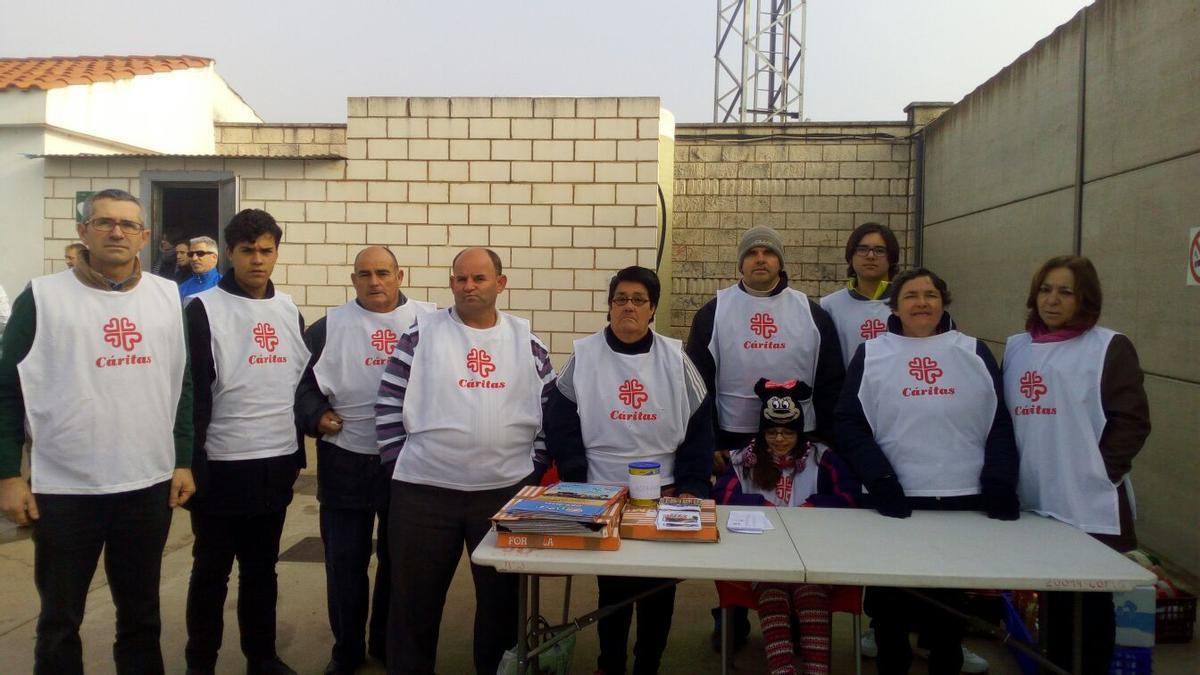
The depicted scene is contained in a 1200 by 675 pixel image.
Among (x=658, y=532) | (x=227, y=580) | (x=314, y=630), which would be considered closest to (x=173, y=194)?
(x=314, y=630)

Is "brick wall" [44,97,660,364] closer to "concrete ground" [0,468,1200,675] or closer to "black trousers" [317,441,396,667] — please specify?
"concrete ground" [0,468,1200,675]

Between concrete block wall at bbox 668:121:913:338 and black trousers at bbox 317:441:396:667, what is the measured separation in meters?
5.46

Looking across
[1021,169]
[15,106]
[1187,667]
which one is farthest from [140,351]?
[15,106]

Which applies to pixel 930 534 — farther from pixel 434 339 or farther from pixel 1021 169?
pixel 1021 169

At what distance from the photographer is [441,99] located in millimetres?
6773

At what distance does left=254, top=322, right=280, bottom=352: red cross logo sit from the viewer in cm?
306

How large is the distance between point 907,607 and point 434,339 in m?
1.97

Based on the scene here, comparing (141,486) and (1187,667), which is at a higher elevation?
(141,486)

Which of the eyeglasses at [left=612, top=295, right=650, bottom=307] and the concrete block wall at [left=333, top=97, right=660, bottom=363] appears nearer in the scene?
the eyeglasses at [left=612, top=295, right=650, bottom=307]

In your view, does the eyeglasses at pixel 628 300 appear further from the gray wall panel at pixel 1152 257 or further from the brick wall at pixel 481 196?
the brick wall at pixel 481 196

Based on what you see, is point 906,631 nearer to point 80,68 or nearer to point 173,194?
point 173,194

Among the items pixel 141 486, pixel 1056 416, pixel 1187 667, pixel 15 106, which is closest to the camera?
pixel 141 486

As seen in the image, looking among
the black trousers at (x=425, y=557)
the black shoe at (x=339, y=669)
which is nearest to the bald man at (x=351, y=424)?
the black shoe at (x=339, y=669)

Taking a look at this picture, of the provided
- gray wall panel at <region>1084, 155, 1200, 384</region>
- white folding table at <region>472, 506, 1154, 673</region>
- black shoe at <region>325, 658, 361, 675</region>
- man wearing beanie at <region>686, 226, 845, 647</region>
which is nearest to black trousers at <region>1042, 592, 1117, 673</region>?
white folding table at <region>472, 506, 1154, 673</region>
